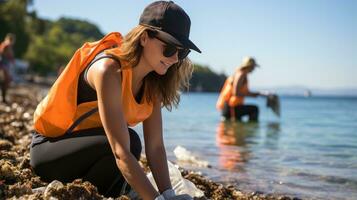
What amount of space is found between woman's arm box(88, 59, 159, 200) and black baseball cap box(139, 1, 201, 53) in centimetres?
38

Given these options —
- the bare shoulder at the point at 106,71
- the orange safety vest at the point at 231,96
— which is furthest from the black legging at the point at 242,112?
the bare shoulder at the point at 106,71

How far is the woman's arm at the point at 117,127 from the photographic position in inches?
121

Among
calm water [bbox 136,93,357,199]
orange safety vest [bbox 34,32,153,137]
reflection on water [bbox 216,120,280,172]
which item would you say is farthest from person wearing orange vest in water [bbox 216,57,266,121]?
orange safety vest [bbox 34,32,153,137]

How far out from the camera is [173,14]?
3.14 meters

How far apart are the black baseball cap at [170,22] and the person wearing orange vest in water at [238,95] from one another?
1036 cm

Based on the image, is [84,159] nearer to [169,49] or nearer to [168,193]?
[168,193]

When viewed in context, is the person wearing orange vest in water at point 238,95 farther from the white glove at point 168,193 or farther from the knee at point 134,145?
the white glove at point 168,193

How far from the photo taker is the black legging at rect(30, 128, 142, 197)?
3.59 m

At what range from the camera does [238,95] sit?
45.1 ft

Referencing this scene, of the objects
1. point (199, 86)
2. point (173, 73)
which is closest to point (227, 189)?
point (173, 73)

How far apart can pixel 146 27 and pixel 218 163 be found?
14.4ft

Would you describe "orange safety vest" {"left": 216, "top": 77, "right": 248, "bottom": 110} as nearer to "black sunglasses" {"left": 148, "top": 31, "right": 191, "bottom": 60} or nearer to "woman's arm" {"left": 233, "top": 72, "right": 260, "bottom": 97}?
"woman's arm" {"left": 233, "top": 72, "right": 260, "bottom": 97}

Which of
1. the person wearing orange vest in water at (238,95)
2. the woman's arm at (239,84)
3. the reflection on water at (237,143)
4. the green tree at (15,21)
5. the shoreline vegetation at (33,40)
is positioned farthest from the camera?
the shoreline vegetation at (33,40)

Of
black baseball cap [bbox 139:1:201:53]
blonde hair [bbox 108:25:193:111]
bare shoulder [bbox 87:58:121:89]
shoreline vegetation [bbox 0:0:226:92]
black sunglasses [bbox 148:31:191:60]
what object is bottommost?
shoreline vegetation [bbox 0:0:226:92]
